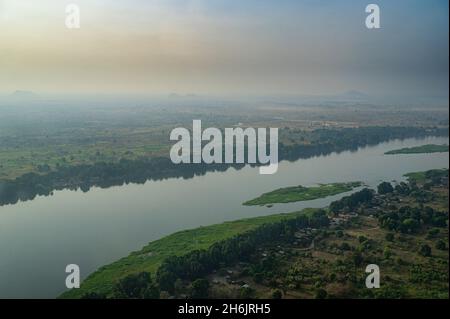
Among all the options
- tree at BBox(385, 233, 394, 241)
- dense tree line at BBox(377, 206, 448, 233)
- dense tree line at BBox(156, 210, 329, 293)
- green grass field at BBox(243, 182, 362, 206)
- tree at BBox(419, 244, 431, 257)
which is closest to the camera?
dense tree line at BBox(156, 210, 329, 293)

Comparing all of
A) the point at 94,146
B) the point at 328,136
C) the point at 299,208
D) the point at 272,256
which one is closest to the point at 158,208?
the point at 299,208

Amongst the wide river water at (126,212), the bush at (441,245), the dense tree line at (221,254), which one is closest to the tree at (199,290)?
the dense tree line at (221,254)

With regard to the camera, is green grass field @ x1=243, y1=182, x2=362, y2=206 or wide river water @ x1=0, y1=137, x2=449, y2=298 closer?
wide river water @ x1=0, y1=137, x2=449, y2=298

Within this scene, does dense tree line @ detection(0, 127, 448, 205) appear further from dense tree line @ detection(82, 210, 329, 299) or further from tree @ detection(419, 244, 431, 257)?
dense tree line @ detection(82, 210, 329, 299)

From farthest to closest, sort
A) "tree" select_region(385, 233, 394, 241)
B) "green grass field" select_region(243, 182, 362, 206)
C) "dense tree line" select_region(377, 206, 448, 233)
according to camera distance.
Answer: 1. "green grass field" select_region(243, 182, 362, 206)
2. "dense tree line" select_region(377, 206, 448, 233)
3. "tree" select_region(385, 233, 394, 241)

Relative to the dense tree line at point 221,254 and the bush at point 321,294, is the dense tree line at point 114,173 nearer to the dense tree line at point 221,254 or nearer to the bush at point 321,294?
the dense tree line at point 221,254

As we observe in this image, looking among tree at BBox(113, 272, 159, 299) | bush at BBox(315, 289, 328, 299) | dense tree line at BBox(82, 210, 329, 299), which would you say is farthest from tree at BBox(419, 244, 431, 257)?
tree at BBox(113, 272, 159, 299)

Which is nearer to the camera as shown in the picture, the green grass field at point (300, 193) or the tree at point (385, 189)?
the tree at point (385, 189)

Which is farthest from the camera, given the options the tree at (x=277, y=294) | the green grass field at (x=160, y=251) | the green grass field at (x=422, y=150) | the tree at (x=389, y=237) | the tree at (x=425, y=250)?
the green grass field at (x=422, y=150)

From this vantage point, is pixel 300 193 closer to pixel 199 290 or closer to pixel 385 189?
pixel 385 189
